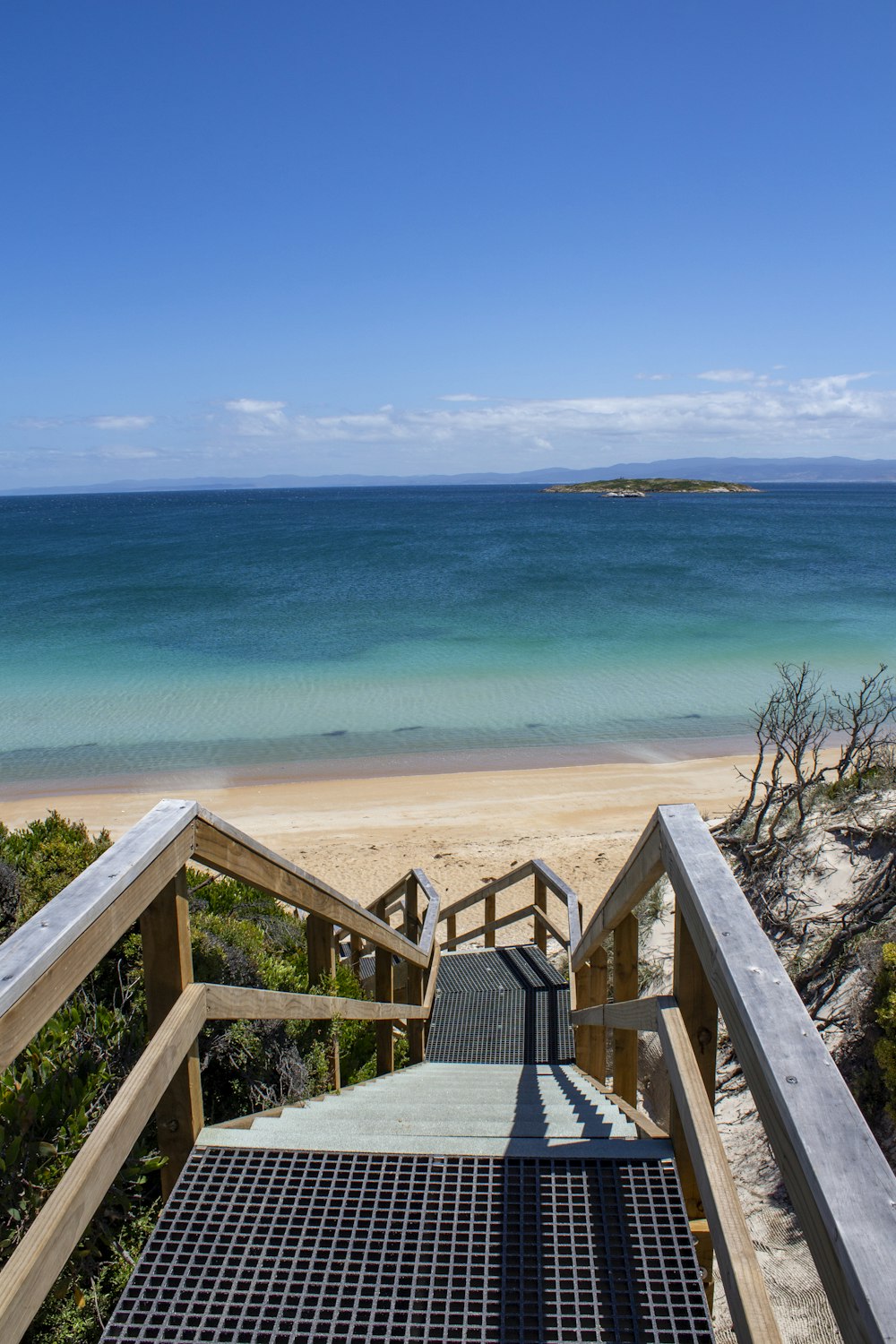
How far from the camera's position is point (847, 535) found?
241ft

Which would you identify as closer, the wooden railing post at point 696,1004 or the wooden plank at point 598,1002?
the wooden railing post at point 696,1004

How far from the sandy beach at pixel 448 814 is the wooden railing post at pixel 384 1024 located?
242 inches

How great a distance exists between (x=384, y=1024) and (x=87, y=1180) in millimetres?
3045

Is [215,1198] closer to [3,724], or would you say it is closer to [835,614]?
[3,724]

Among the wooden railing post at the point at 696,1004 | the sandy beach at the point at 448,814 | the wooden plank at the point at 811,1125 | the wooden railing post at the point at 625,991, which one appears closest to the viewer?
the wooden plank at the point at 811,1125

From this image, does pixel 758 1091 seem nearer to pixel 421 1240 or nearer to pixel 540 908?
pixel 421 1240

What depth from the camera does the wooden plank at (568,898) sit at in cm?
593

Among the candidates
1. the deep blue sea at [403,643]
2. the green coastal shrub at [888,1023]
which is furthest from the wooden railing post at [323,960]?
the deep blue sea at [403,643]

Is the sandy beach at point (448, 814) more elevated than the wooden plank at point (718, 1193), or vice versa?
the wooden plank at point (718, 1193)

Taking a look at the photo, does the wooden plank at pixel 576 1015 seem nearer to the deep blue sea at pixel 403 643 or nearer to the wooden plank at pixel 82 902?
the wooden plank at pixel 82 902

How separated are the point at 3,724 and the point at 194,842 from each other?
2042cm

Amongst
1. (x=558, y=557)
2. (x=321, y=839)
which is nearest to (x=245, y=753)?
(x=321, y=839)

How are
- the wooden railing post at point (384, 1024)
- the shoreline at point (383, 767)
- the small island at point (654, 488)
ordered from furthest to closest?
the small island at point (654, 488) < the shoreline at point (383, 767) < the wooden railing post at point (384, 1024)

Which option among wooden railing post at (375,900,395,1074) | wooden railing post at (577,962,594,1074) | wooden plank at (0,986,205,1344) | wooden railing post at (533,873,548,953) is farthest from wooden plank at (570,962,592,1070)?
wooden railing post at (533,873,548,953)
